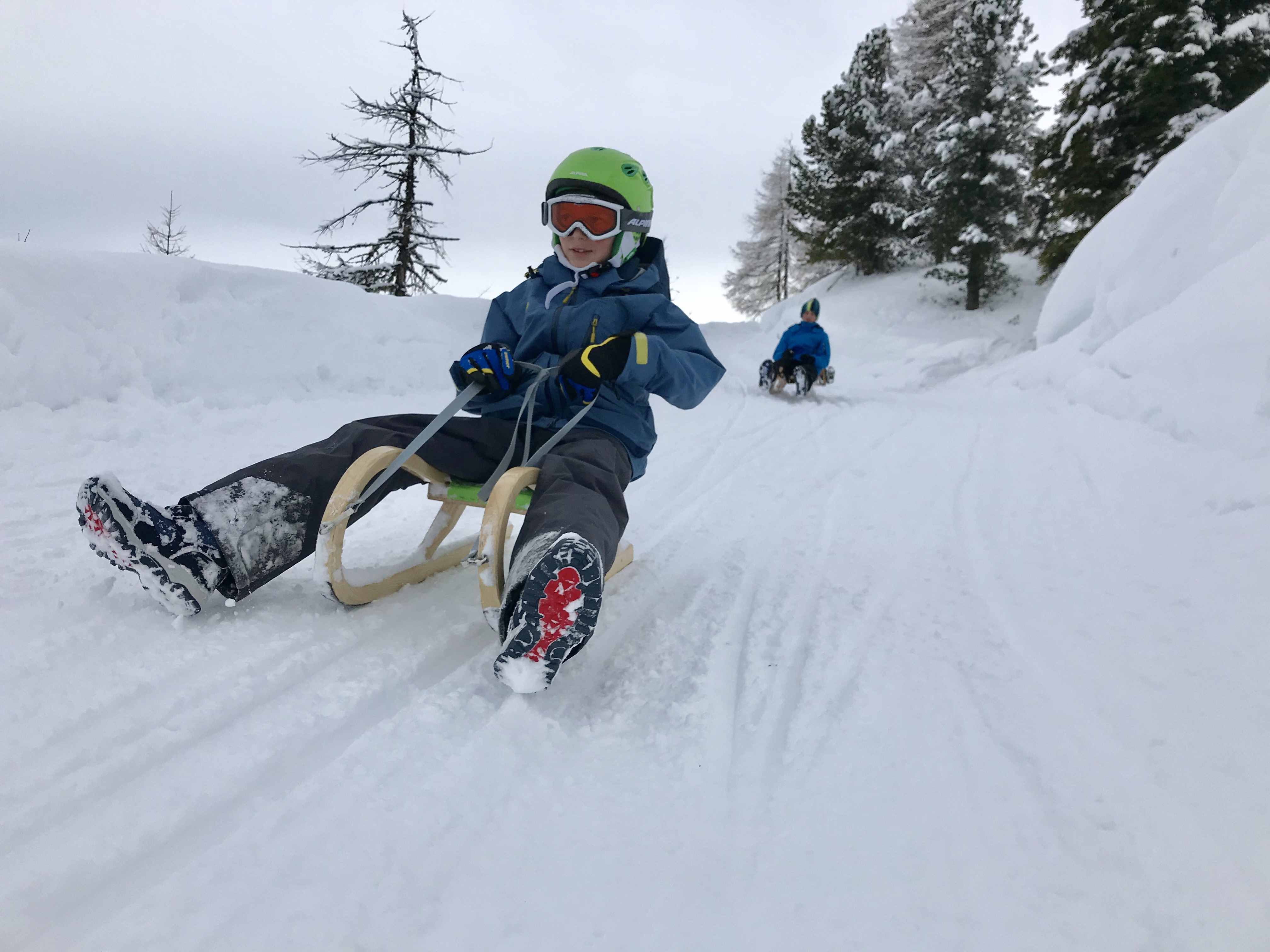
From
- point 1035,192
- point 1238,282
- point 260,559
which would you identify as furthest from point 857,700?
point 1035,192

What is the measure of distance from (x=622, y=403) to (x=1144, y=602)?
72.3 inches

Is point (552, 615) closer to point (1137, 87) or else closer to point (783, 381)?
point (783, 381)

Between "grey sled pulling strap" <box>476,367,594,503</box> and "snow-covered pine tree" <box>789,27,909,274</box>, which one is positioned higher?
"snow-covered pine tree" <box>789,27,909,274</box>

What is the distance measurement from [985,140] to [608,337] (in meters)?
16.9

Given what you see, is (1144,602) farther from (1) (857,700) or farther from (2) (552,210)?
(2) (552,210)

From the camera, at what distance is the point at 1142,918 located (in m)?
1.10

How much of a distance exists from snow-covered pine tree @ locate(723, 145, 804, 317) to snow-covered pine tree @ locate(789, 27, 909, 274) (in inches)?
434

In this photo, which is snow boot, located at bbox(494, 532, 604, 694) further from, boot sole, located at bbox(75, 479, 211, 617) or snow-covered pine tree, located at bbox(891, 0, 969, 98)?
snow-covered pine tree, located at bbox(891, 0, 969, 98)

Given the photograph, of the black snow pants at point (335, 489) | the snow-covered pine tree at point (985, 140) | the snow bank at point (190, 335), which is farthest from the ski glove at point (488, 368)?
the snow-covered pine tree at point (985, 140)

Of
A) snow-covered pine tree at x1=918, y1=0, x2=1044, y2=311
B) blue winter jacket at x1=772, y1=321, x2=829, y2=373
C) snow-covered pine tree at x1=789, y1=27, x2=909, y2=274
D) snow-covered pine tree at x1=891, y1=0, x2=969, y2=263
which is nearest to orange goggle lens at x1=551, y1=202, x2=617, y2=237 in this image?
blue winter jacket at x1=772, y1=321, x2=829, y2=373

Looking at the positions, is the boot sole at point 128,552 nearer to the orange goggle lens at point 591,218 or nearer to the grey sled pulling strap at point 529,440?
Result: the grey sled pulling strap at point 529,440

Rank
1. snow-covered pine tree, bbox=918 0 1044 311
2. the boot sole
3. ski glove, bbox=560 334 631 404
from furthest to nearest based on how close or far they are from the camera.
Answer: snow-covered pine tree, bbox=918 0 1044 311, ski glove, bbox=560 334 631 404, the boot sole

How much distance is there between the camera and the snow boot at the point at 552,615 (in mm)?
1580

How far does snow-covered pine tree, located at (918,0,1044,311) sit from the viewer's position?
51.3 ft
